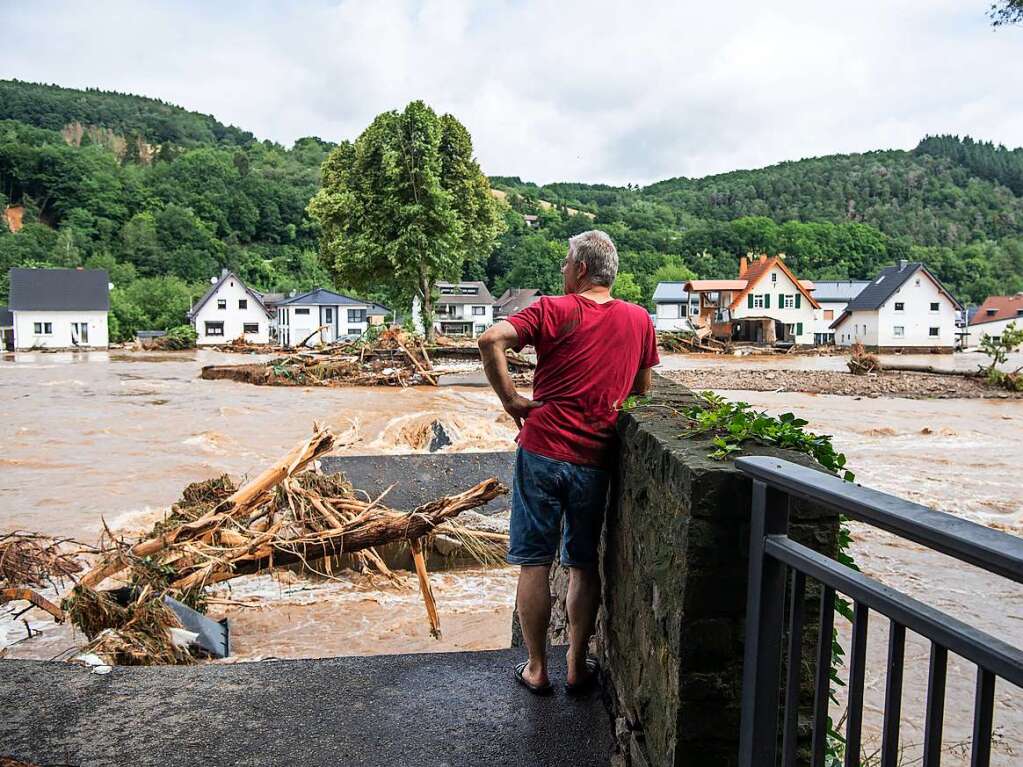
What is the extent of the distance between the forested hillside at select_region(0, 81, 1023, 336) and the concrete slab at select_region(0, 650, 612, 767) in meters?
86.0

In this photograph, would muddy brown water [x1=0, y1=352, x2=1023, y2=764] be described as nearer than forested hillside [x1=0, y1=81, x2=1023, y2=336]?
Yes

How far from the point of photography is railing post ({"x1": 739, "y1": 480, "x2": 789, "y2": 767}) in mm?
2127

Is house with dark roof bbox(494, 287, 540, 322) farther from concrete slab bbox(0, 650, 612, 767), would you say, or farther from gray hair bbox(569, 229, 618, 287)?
gray hair bbox(569, 229, 618, 287)

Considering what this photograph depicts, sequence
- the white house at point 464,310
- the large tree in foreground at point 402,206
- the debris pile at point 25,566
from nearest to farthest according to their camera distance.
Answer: the debris pile at point 25,566
the large tree in foreground at point 402,206
the white house at point 464,310

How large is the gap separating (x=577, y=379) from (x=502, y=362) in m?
0.31

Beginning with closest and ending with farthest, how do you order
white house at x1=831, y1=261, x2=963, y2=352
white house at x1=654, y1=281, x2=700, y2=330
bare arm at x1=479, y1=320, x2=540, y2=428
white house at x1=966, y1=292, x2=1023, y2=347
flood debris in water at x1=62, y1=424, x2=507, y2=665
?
1. bare arm at x1=479, y1=320, x2=540, y2=428
2. flood debris in water at x1=62, y1=424, x2=507, y2=665
3. white house at x1=831, y1=261, x2=963, y2=352
4. white house at x1=654, y1=281, x2=700, y2=330
5. white house at x1=966, y1=292, x2=1023, y2=347

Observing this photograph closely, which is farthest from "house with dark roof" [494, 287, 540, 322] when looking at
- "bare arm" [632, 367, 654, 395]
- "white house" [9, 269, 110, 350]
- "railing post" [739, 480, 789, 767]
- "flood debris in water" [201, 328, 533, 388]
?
"railing post" [739, 480, 789, 767]

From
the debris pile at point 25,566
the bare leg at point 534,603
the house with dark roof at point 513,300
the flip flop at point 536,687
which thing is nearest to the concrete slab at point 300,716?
the flip flop at point 536,687

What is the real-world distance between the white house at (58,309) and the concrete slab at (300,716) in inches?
2782

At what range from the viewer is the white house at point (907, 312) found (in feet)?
208

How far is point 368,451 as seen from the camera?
49.3 ft

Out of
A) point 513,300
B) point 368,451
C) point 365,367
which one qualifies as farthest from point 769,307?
point 368,451

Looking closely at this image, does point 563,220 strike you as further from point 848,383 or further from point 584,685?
point 584,685

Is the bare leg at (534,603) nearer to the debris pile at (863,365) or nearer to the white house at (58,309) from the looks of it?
the debris pile at (863,365)
